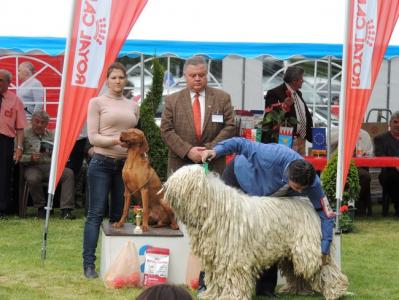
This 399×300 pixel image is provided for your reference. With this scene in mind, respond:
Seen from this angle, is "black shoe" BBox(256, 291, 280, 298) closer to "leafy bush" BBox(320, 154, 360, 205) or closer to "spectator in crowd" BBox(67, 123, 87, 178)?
"leafy bush" BBox(320, 154, 360, 205)

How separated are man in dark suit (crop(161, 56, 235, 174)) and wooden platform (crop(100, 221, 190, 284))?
0.56m

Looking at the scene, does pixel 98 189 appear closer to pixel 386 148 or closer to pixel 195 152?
pixel 195 152

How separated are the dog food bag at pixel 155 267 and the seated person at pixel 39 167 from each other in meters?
3.93

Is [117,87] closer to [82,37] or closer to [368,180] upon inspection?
[82,37]

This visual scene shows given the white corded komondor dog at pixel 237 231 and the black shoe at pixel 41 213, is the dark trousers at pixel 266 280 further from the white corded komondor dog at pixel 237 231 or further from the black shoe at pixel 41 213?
the black shoe at pixel 41 213

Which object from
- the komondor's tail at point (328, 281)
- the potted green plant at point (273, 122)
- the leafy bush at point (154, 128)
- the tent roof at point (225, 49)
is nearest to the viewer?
the komondor's tail at point (328, 281)

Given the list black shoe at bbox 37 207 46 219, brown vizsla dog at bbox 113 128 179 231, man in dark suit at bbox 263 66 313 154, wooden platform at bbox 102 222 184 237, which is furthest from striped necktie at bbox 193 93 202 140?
black shoe at bbox 37 207 46 219

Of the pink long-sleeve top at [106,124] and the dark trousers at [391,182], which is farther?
the dark trousers at [391,182]

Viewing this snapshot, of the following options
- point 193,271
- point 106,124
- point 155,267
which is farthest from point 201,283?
point 106,124

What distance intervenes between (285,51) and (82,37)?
13.4ft

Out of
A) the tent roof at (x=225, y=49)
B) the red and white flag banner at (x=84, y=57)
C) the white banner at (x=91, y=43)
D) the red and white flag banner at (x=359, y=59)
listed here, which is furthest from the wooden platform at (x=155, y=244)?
the tent roof at (x=225, y=49)

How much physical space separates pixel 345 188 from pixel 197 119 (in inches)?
133

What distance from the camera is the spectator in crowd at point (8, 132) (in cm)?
1009

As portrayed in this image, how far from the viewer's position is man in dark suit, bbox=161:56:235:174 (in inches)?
269
